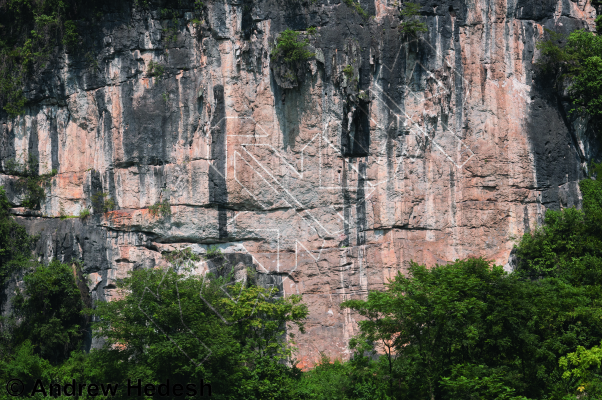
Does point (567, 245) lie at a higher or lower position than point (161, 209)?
lower

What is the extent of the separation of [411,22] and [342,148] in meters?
4.11

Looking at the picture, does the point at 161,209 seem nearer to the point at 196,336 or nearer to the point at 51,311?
the point at 51,311

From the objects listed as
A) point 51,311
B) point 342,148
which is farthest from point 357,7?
point 51,311

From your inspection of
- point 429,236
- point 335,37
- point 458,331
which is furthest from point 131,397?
point 335,37

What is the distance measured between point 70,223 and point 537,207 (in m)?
13.7

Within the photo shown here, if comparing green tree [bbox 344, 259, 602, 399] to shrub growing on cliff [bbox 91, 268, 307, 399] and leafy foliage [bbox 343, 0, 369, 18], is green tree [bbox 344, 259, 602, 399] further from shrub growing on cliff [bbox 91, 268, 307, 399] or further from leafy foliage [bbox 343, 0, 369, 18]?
leafy foliage [bbox 343, 0, 369, 18]

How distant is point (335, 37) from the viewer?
2350 cm

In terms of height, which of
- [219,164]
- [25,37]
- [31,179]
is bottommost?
[31,179]

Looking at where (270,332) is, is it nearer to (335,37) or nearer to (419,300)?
(419,300)

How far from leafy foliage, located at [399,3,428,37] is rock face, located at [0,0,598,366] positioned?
0.86ft
